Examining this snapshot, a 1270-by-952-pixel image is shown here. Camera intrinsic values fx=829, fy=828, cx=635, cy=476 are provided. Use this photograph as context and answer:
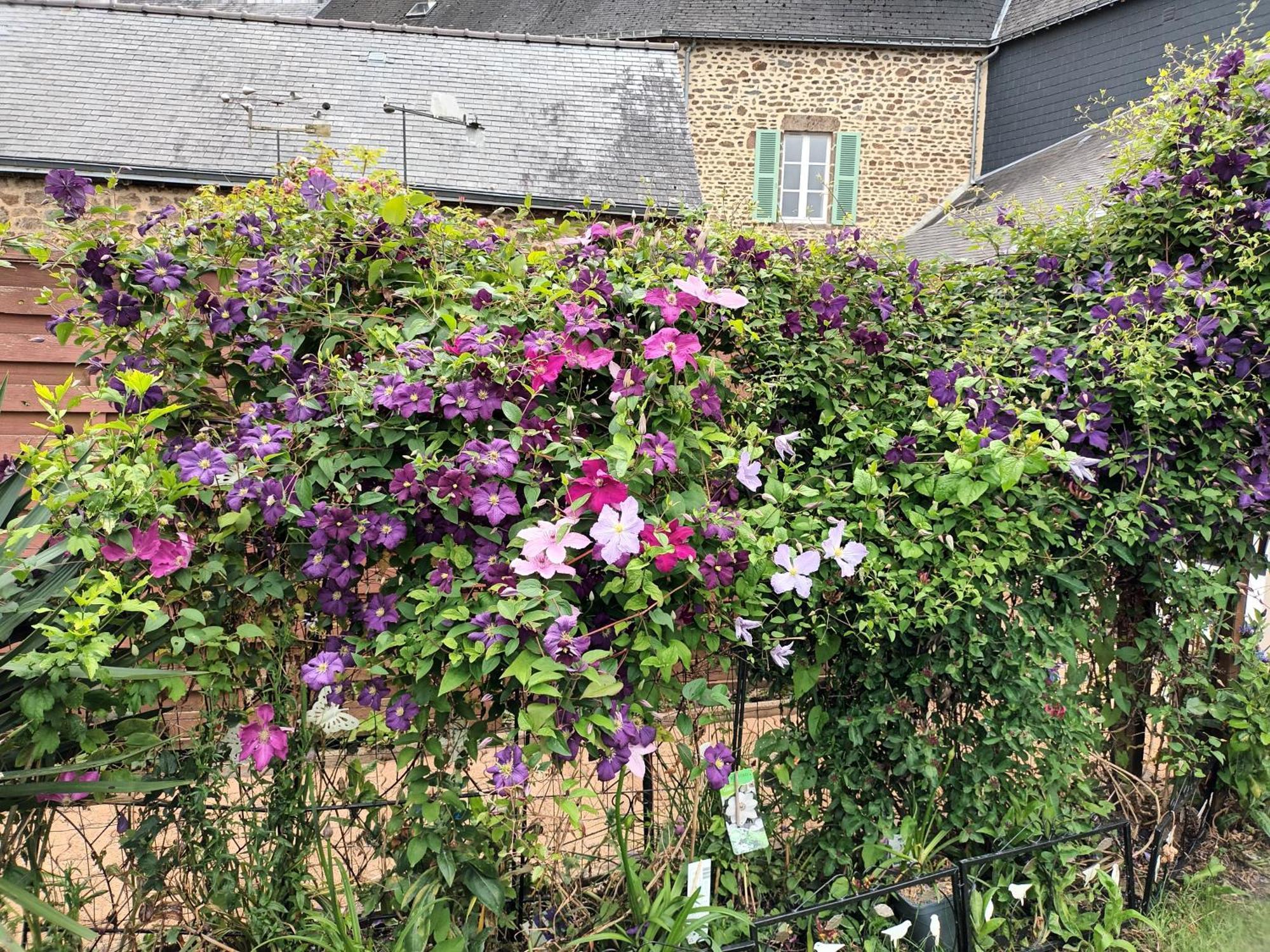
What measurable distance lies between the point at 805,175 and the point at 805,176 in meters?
0.02

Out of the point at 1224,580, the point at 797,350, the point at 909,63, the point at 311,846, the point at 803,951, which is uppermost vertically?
the point at 909,63

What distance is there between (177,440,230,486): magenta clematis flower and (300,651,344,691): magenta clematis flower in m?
0.43

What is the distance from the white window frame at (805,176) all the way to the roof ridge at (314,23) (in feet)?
10.3

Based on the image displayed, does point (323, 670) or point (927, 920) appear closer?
point (323, 670)

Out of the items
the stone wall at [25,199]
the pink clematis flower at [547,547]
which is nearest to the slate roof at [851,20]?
the stone wall at [25,199]

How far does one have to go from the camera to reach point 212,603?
1.84m

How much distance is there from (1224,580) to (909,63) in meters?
13.0

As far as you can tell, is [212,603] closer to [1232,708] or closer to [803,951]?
[803,951]

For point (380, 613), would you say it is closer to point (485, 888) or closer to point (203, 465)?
point (203, 465)

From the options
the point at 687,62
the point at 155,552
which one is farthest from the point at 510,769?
the point at 687,62

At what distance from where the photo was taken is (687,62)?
524 inches

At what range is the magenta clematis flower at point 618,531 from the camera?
5.27 ft

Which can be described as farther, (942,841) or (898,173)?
(898,173)

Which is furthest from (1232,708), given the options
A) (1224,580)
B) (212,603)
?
(212,603)
